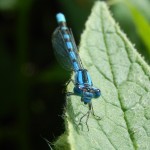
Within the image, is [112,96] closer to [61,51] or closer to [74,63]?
[74,63]

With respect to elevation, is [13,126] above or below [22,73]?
below

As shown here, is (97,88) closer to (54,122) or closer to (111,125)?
(111,125)

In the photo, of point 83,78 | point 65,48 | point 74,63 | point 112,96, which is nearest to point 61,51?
point 65,48

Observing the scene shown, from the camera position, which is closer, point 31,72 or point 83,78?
point 83,78

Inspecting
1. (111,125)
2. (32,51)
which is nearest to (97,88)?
(111,125)

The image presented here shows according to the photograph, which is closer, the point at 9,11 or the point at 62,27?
the point at 62,27

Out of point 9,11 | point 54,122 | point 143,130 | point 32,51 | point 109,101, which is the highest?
point 9,11
